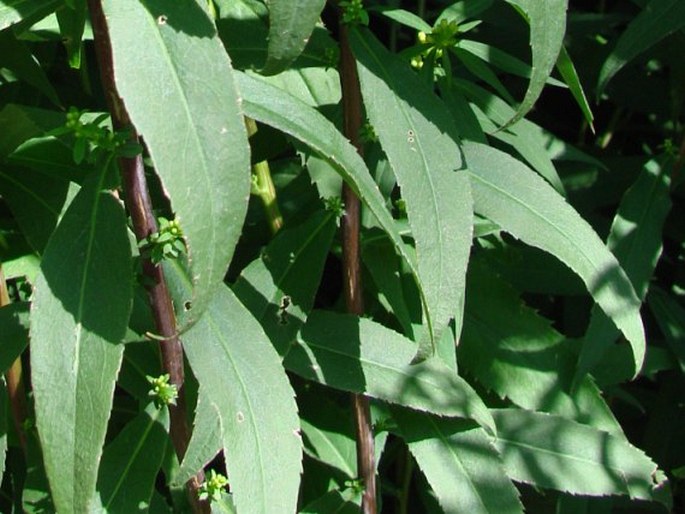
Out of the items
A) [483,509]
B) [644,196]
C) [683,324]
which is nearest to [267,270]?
[483,509]

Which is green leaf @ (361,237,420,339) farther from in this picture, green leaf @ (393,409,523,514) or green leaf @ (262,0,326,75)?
green leaf @ (262,0,326,75)

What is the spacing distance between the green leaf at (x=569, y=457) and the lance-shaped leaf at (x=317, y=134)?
1.52ft

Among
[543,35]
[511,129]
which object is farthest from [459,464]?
[543,35]

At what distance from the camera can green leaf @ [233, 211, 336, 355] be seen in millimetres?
1479

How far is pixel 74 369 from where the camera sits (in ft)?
3.79

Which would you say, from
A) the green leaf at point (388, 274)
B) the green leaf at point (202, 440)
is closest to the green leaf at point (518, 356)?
the green leaf at point (388, 274)

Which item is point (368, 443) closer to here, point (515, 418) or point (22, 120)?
point (515, 418)

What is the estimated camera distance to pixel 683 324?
2.05 m

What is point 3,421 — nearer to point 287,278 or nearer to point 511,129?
point 287,278

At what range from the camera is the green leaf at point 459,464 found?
1.49 meters

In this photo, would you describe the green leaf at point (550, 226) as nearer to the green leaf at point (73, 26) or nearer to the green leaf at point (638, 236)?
the green leaf at point (638, 236)

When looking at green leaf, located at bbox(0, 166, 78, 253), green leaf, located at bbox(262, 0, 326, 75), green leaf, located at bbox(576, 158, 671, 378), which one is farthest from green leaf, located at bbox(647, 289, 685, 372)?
green leaf, located at bbox(262, 0, 326, 75)

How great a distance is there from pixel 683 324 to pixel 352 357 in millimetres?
815

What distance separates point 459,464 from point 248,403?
369mm
